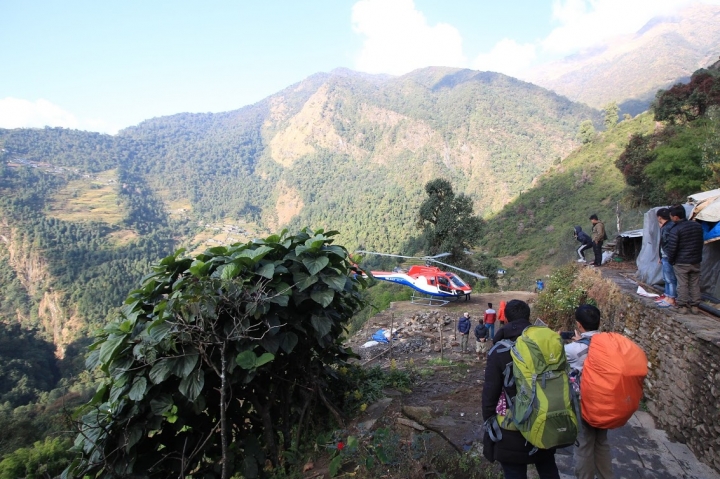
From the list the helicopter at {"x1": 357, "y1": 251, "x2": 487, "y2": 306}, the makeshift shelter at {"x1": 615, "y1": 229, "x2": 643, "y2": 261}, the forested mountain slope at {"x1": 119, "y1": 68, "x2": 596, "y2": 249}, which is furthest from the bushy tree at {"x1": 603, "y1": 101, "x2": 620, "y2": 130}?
the makeshift shelter at {"x1": 615, "y1": 229, "x2": 643, "y2": 261}

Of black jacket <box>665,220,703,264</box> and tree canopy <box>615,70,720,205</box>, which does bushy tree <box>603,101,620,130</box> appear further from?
black jacket <box>665,220,703,264</box>

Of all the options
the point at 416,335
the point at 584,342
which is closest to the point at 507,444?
the point at 584,342

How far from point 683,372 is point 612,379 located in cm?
265

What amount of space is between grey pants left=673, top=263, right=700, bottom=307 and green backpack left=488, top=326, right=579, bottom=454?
327cm

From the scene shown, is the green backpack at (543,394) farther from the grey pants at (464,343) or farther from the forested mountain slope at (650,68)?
the forested mountain slope at (650,68)

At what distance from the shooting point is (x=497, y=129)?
108500mm

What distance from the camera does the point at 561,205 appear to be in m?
38.7

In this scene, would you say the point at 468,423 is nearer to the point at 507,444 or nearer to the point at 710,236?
the point at 507,444

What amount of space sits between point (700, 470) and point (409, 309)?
42.4 feet

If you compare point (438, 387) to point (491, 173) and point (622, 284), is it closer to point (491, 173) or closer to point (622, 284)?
point (622, 284)

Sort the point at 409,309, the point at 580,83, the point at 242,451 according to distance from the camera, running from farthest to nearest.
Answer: the point at 580,83 < the point at 409,309 < the point at 242,451

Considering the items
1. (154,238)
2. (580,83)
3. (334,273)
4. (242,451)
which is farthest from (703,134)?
(580,83)

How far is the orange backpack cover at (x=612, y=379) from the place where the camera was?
7.45 ft

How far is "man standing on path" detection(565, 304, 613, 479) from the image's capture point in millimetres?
2672
